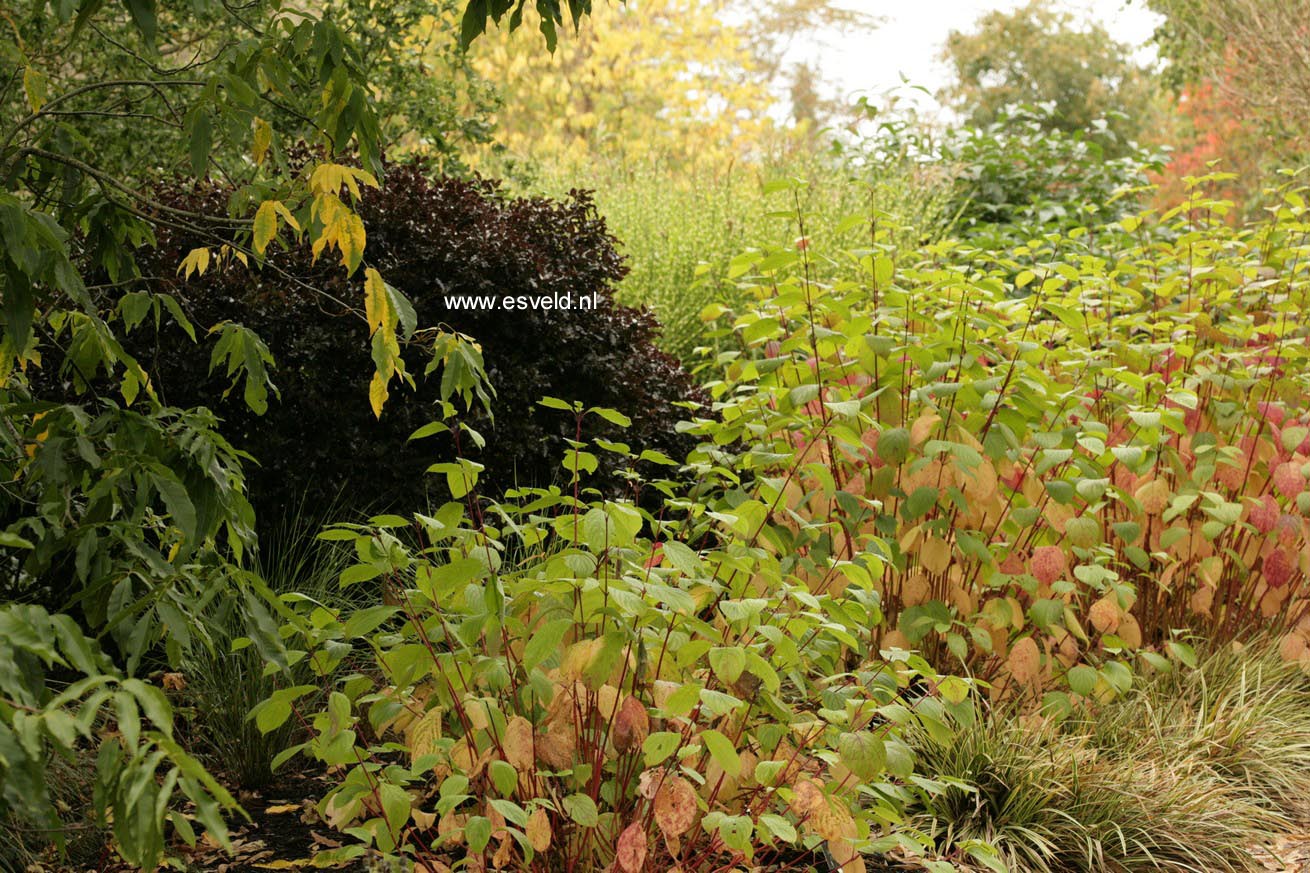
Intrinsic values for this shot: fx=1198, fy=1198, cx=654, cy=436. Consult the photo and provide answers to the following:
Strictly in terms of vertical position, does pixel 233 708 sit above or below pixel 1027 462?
below

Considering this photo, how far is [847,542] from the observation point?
3512 millimetres

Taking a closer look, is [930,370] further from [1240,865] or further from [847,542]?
[1240,865]

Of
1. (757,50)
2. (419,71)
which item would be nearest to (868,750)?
(419,71)

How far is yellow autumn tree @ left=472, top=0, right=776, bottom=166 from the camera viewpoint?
54.0 feet

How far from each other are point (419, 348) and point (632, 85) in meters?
13.6

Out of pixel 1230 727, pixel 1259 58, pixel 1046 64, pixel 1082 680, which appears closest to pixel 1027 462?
pixel 1082 680

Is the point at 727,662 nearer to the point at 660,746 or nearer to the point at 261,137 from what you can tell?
the point at 660,746

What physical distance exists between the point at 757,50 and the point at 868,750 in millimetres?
28292

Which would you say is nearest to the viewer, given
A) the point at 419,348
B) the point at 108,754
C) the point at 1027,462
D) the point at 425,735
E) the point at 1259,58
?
the point at 108,754

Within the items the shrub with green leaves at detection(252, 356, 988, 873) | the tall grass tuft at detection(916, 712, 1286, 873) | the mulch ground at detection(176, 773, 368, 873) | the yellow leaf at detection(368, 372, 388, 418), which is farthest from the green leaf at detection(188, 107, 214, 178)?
the tall grass tuft at detection(916, 712, 1286, 873)

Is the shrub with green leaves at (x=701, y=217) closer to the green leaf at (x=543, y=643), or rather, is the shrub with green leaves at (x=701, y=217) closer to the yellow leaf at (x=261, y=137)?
the yellow leaf at (x=261, y=137)

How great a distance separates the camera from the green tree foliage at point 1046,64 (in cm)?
2633

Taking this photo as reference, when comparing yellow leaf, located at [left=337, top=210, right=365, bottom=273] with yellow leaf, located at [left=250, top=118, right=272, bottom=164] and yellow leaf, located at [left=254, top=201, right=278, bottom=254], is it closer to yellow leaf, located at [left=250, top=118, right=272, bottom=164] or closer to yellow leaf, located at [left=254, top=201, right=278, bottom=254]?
yellow leaf, located at [left=254, top=201, right=278, bottom=254]

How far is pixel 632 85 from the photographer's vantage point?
17250mm
